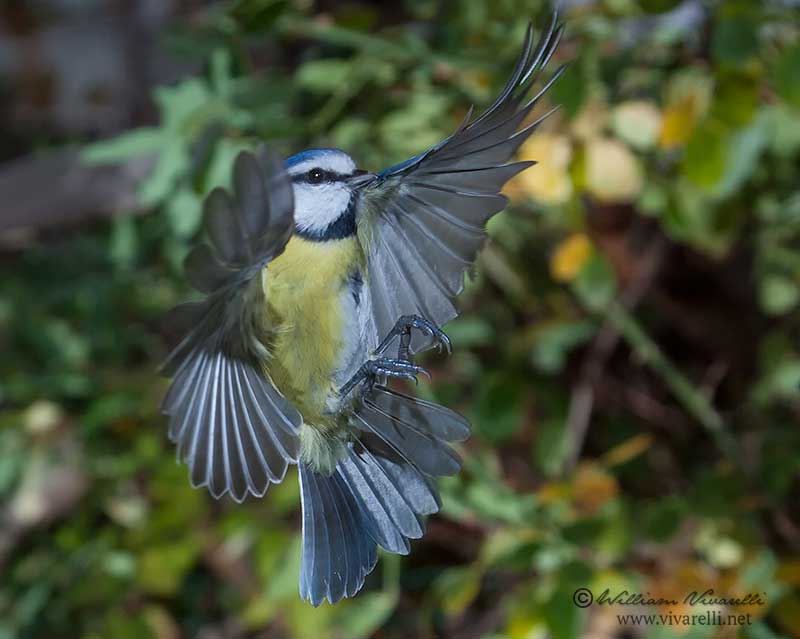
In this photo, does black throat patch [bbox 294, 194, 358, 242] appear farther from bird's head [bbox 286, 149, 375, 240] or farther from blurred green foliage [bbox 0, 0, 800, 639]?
blurred green foliage [bbox 0, 0, 800, 639]

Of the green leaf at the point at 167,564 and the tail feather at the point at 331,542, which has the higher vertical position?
the tail feather at the point at 331,542

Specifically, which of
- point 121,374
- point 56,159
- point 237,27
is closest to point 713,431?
point 237,27

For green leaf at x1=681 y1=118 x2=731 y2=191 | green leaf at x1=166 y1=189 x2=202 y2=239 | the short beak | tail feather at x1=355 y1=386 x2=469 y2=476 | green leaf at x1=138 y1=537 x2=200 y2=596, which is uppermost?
the short beak

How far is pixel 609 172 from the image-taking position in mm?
1307

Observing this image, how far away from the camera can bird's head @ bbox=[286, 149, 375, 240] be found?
2.02 feet

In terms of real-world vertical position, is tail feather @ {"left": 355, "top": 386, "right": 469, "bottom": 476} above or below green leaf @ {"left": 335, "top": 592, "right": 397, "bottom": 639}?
above

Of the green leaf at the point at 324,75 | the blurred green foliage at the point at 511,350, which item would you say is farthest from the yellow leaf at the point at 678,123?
the green leaf at the point at 324,75

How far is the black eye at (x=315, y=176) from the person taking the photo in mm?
620

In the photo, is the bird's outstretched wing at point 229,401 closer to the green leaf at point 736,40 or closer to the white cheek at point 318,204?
the white cheek at point 318,204

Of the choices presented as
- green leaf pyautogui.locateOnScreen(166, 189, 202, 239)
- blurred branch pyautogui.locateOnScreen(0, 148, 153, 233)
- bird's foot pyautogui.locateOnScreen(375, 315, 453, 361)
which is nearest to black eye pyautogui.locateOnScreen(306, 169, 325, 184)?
bird's foot pyautogui.locateOnScreen(375, 315, 453, 361)

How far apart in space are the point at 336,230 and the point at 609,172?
2.33 feet

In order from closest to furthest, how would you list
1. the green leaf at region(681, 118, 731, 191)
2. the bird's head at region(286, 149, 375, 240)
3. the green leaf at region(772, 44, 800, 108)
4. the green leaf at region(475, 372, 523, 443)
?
the bird's head at region(286, 149, 375, 240)
the green leaf at region(772, 44, 800, 108)
the green leaf at region(681, 118, 731, 191)
the green leaf at region(475, 372, 523, 443)

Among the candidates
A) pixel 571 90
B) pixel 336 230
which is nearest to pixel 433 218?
pixel 336 230

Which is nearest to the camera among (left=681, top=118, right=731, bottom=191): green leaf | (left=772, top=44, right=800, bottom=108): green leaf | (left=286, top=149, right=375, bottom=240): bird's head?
(left=286, top=149, right=375, bottom=240): bird's head
